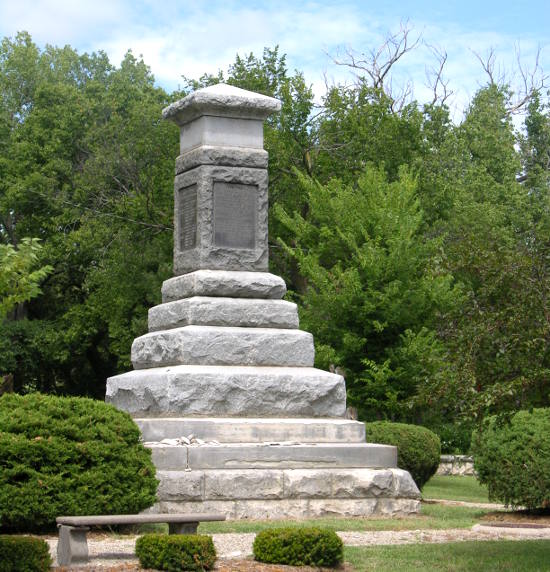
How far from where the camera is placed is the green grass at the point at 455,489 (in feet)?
59.7

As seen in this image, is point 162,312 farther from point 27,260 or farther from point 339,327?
point 339,327

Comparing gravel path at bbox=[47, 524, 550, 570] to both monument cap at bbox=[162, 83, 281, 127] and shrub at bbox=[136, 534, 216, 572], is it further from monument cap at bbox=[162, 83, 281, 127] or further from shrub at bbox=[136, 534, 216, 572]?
monument cap at bbox=[162, 83, 281, 127]

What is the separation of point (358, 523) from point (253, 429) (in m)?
1.87

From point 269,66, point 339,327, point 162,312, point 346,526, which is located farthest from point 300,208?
point 346,526

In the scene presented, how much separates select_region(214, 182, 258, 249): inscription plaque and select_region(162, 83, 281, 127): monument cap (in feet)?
3.36

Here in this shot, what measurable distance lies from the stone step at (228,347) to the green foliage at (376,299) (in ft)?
28.6

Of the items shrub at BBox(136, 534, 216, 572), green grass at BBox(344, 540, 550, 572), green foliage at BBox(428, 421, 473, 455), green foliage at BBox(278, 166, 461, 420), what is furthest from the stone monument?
green foliage at BBox(428, 421, 473, 455)

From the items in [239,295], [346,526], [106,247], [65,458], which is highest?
[106,247]

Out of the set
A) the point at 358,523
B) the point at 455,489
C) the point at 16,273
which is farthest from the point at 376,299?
the point at 16,273

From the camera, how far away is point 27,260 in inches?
453

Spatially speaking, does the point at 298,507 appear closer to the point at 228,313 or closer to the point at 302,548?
the point at 228,313

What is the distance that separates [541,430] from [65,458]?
6445mm

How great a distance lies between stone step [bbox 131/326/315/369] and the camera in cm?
1391

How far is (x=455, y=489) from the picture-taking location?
20.2 m
